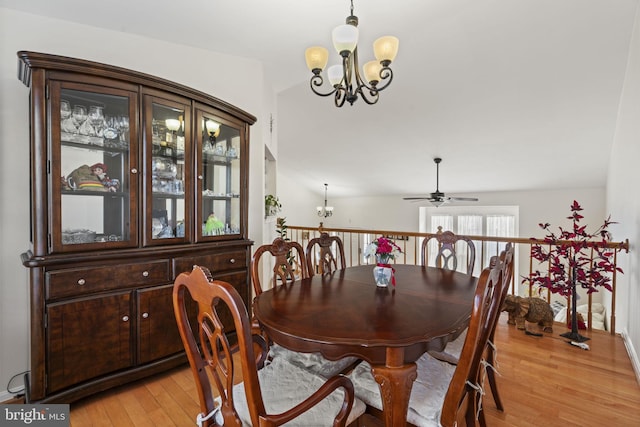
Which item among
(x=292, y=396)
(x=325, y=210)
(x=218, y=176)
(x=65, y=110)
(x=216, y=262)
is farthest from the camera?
(x=325, y=210)

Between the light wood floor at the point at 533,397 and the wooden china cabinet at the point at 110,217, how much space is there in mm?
123

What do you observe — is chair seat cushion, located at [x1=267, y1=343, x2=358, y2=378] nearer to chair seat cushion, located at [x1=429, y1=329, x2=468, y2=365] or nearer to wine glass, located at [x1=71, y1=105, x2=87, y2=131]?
chair seat cushion, located at [x1=429, y1=329, x2=468, y2=365]

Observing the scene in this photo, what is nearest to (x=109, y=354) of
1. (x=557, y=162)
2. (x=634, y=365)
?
(x=634, y=365)

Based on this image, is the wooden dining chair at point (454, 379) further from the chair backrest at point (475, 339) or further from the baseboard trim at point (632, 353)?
the baseboard trim at point (632, 353)

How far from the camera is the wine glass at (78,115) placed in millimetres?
1790

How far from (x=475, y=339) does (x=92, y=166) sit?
87.5 inches

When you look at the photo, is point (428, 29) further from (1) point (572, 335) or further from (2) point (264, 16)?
(1) point (572, 335)

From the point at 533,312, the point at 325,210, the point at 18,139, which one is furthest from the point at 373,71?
the point at 325,210

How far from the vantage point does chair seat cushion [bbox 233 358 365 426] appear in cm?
109

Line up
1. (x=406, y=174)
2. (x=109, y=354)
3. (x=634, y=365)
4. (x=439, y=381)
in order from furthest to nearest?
(x=406, y=174)
(x=634, y=365)
(x=109, y=354)
(x=439, y=381)

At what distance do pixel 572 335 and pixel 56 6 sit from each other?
15.4ft

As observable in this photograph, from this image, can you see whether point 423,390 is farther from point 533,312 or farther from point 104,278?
point 533,312

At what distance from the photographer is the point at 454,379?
1.04 metres

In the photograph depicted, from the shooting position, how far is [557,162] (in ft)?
17.7
